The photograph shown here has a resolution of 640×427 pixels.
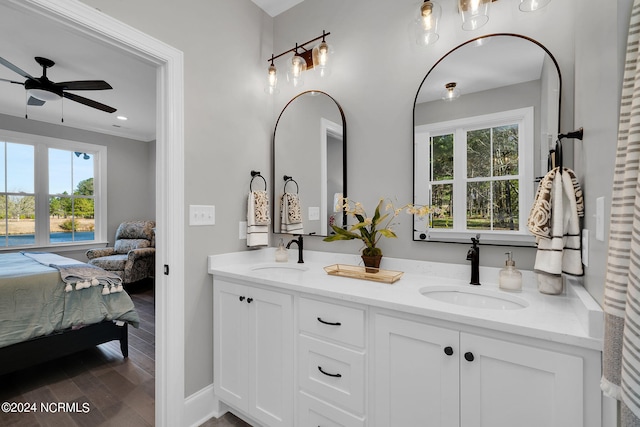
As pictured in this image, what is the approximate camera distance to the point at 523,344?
2.97ft

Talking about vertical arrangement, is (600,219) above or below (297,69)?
below

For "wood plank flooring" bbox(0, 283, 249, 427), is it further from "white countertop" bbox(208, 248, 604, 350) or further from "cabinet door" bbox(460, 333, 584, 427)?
"cabinet door" bbox(460, 333, 584, 427)

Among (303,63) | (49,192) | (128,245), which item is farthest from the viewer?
(128,245)

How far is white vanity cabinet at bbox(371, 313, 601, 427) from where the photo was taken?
839mm

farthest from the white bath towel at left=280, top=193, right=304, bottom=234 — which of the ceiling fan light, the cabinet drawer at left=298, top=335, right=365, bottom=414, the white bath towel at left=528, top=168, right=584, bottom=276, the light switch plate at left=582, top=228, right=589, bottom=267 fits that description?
the ceiling fan light

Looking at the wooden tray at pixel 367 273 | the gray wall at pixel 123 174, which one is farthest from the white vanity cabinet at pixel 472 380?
the gray wall at pixel 123 174

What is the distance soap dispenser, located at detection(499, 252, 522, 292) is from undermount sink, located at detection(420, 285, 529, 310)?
49 mm

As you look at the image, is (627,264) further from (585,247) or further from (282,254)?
(282,254)

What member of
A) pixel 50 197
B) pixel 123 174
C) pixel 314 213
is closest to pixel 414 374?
pixel 314 213

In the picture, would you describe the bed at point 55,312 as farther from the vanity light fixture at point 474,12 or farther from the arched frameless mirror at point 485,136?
the vanity light fixture at point 474,12

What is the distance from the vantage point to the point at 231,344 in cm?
169

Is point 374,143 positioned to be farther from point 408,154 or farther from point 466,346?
point 466,346

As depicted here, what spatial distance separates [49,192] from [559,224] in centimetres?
647

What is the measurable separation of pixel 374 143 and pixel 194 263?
1.30 meters
